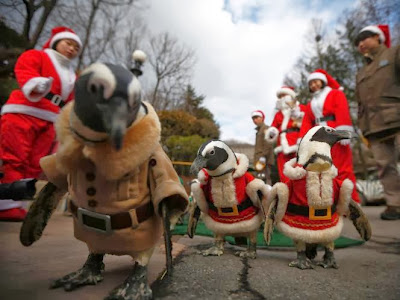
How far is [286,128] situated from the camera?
3.55 meters

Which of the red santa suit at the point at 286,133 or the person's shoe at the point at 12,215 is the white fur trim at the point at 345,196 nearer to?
the red santa suit at the point at 286,133

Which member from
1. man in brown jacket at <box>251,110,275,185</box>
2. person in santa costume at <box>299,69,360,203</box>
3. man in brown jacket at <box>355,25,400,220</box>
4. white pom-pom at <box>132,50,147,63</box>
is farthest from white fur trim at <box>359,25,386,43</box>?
white pom-pom at <box>132,50,147,63</box>

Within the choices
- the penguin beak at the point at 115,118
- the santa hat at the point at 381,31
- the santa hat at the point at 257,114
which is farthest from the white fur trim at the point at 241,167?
the santa hat at the point at 257,114

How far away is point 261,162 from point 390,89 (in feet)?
5.92

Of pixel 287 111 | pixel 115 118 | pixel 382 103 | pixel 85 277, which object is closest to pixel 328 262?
pixel 85 277

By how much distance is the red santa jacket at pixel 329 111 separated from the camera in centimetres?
279

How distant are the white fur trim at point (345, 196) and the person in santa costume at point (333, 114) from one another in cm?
98

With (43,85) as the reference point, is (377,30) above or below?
above

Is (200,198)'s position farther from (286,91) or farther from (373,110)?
(286,91)

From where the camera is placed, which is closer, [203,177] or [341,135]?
[341,135]

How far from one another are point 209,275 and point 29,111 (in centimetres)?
170

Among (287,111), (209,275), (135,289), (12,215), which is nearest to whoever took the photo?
(135,289)

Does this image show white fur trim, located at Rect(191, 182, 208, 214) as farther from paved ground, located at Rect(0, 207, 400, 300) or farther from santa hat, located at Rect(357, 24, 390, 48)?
santa hat, located at Rect(357, 24, 390, 48)

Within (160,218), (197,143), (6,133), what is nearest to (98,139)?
(160,218)
